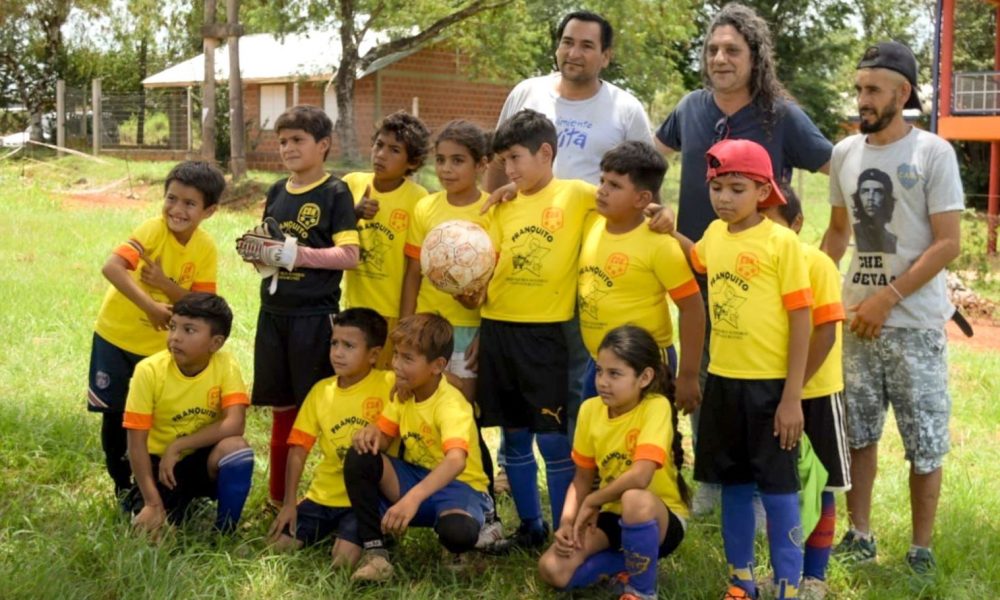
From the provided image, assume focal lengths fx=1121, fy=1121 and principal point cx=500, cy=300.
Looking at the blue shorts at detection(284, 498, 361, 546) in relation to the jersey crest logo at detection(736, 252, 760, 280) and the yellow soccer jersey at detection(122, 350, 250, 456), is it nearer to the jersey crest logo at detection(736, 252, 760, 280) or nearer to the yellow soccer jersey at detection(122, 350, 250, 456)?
the yellow soccer jersey at detection(122, 350, 250, 456)

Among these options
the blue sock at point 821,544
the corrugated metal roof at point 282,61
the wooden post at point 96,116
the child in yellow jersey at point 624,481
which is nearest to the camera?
the child in yellow jersey at point 624,481

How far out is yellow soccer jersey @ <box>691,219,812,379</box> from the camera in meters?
3.86

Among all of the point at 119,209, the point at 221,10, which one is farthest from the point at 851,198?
the point at 221,10

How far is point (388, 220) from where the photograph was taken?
16.1 ft

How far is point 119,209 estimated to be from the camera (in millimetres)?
16641

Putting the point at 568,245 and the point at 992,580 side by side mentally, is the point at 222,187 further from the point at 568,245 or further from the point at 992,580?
the point at 992,580

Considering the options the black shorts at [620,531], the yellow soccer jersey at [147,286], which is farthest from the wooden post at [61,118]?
the black shorts at [620,531]

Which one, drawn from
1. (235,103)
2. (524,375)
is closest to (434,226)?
(524,375)

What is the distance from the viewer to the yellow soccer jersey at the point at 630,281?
4.23 meters

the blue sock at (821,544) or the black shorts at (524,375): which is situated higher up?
the black shorts at (524,375)

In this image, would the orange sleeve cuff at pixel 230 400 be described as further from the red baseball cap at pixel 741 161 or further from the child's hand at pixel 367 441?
the red baseball cap at pixel 741 161

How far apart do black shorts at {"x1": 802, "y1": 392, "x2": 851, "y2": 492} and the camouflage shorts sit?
1.20 ft

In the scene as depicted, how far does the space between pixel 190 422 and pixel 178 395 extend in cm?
13

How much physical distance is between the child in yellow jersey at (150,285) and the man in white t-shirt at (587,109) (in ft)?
4.37
